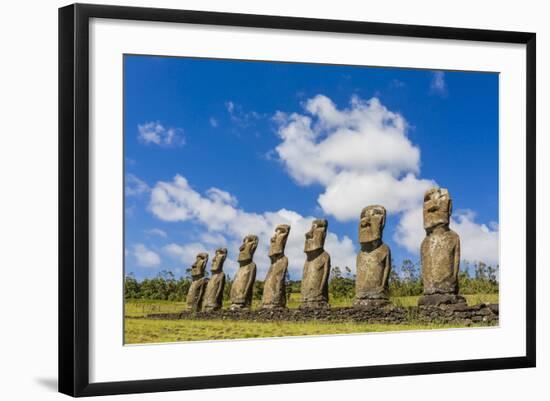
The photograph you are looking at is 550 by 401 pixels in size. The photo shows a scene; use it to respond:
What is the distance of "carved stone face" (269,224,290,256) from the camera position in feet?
28.4

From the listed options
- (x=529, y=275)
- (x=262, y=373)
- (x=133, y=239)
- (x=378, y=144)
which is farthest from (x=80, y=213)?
(x=529, y=275)

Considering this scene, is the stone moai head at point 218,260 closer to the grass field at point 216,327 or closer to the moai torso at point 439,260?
the grass field at point 216,327

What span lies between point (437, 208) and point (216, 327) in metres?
2.03

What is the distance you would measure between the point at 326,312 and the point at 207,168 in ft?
4.77

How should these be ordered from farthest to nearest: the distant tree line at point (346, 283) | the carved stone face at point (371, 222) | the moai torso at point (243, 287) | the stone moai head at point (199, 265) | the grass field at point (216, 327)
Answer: the carved stone face at point (371, 222)
the moai torso at point (243, 287)
the stone moai head at point (199, 265)
the distant tree line at point (346, 283)
the grass field at point (216, 327)

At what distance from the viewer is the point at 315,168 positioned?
343 inches

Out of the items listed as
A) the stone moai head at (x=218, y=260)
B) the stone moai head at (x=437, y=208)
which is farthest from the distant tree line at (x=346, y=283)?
the stone moai head at (x=437, y=208)

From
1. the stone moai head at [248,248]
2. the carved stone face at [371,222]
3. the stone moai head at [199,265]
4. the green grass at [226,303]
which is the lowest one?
the green grass at [226,303]

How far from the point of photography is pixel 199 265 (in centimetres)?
840

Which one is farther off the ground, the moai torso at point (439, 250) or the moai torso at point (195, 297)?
the moai torso at point (439, 250)

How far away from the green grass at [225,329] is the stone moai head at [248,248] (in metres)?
0.48

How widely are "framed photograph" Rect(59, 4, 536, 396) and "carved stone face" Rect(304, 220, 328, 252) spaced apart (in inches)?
0.5

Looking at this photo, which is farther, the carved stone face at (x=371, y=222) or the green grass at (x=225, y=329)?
the carved stone face at (x=371, y=222)

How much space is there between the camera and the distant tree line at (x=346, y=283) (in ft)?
26.7
